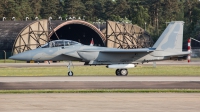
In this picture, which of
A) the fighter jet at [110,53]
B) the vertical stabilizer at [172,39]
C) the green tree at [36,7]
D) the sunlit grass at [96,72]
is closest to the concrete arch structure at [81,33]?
the sunlit grass at [96,72]

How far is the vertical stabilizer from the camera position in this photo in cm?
4581

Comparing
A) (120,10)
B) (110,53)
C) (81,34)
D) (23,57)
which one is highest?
(120,10)

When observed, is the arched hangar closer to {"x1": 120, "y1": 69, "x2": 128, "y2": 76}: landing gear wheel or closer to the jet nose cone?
the jet nose cone

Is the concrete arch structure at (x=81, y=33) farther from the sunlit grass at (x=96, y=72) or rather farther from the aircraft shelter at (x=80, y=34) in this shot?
the sunlit grass at (x=96, y=72)

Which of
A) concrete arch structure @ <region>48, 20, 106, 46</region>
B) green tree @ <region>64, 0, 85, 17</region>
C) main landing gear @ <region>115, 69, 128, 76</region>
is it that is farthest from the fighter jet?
green tree @ <region>64, 0, 85, 17</region>

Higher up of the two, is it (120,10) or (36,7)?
(36,7)

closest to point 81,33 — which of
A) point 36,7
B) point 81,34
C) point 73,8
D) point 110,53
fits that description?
point 81,34

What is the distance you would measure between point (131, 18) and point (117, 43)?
75.8 metres
